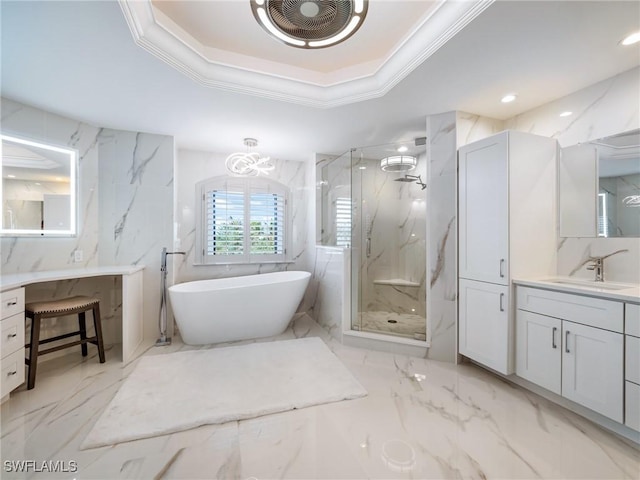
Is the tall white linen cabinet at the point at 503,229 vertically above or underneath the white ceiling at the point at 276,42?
underneath

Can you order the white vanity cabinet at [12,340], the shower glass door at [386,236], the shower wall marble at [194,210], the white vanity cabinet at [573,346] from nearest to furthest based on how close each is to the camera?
the white vanity cabinet at [573,346] → the white vanity cabinet at [12,340] → the shower glass door at [386,236] → the shower wall marble at [194,210]

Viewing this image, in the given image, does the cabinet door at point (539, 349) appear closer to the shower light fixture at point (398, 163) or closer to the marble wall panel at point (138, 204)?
the shower light fixture at point (398, 163)

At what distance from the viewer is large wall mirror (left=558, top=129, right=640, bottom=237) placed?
2.00 m

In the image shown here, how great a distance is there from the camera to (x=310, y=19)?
149cm

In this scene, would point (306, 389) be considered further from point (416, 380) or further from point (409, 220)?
point (409, 220)

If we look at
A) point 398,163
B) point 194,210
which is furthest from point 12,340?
point 398,163

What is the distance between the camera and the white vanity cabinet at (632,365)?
1.53 meters

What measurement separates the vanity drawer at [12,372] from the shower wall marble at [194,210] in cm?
155

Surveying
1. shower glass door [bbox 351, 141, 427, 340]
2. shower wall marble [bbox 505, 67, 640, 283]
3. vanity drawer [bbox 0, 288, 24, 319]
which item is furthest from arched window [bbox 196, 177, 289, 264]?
shower wall marble [bbox 505, 67, 640, 283]

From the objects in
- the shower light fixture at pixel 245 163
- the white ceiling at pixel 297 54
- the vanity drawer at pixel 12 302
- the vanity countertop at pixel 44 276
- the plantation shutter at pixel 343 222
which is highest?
the white ceiling at pixel 297 54

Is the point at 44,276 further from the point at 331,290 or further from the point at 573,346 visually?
the point at 573,346

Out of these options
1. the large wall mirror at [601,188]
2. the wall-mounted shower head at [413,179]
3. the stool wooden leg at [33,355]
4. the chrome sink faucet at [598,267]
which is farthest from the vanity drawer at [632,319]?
the stool wooden leg at [33,355]

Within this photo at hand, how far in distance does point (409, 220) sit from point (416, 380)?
6.05 ft

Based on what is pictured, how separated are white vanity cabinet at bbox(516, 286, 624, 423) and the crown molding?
1934 millimetres
